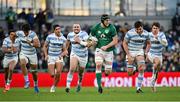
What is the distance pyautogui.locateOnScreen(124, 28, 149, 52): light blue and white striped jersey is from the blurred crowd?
39.1 ft

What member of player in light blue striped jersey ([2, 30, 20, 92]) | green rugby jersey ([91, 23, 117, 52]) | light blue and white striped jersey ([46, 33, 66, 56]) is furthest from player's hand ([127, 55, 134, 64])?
player in light blue striped jersey ([2, 30, 20, 92])

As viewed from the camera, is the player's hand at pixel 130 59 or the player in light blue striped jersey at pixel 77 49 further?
the player in light blue striped jersey at pixel 77 49

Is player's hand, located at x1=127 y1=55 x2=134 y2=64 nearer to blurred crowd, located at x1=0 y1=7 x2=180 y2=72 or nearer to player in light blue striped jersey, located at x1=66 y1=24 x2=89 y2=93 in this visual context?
player in light blue striped jersey, located at x1=66 y1=24 x2=89 y2=93

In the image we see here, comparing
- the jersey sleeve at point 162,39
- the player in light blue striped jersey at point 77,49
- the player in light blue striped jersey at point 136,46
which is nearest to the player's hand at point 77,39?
the player in light blue striped jersey at point 77,49

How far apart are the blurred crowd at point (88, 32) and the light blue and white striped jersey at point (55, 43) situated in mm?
11135

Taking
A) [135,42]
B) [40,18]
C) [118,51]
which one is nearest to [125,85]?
[118,51]

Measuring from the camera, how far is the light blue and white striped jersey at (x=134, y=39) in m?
30.1

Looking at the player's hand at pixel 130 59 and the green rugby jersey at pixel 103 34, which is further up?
the green rugby jersey at pixel 103 34

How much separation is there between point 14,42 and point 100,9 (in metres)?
18.8

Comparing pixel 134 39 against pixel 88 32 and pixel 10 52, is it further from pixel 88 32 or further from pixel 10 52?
pixel 88 32

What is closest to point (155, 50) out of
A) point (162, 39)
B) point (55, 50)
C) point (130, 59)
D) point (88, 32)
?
point (162, 39)

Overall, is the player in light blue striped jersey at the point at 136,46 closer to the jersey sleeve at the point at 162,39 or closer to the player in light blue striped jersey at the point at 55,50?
the jersey sleeve at the point at 162,39

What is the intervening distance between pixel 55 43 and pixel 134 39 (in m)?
3.24

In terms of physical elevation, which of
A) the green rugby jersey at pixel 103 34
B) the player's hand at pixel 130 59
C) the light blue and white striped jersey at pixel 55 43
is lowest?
the player's hand at pixel 130 59
